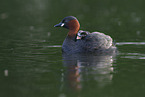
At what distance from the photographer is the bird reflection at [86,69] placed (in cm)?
796

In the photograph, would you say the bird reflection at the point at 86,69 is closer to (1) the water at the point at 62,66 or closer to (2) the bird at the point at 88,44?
(1) the water at the point at 62,66

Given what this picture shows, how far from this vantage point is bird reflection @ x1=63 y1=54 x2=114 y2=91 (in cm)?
796

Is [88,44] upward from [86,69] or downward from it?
upward

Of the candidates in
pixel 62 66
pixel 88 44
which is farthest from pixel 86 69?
pixel 88 44

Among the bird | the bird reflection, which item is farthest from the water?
the bird

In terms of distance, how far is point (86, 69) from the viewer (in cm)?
933

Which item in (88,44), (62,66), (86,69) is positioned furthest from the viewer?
(88,44)

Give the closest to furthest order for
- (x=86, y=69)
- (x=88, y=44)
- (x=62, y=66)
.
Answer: (x=86, y=69)
(x=62, y=66)
(x=88, y=44)

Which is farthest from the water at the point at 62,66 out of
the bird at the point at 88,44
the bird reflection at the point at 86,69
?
the bird at the point at 88,44

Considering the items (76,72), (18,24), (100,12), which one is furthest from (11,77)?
(100,12)

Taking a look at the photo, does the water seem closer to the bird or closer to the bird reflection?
the bird reflection

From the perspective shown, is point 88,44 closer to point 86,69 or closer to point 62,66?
point 62,66

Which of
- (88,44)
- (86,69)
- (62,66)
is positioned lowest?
(86,69)

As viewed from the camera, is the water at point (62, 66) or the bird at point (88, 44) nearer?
the water at point (62, 66)
